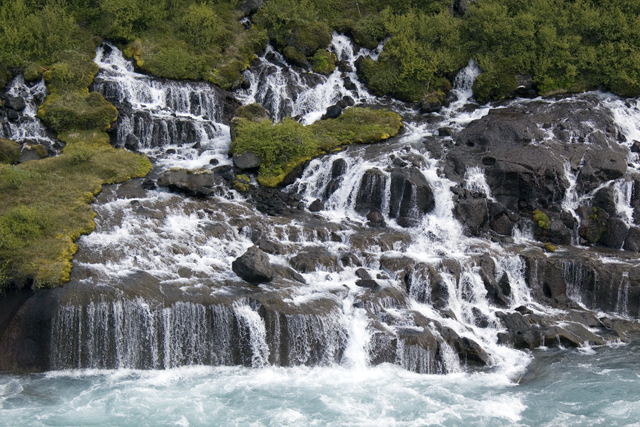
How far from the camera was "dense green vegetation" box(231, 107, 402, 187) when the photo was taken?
A: 28.6 meters

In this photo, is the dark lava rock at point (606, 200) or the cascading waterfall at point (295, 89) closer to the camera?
the dark lava rock at point (606, 200)

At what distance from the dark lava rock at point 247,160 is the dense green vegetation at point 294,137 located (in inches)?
8.1

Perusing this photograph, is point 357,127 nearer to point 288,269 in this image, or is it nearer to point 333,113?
point 333,113

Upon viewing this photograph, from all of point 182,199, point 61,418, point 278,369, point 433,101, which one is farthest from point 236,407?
point 433,101

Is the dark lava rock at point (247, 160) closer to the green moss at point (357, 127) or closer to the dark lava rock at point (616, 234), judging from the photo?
the green moss at point (357, 127)

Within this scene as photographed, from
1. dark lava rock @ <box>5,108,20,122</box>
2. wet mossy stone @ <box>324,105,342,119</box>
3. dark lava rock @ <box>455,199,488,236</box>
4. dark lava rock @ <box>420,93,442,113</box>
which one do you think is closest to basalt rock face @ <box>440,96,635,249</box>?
dark lava rock @ <box>455,199,488,236</box>

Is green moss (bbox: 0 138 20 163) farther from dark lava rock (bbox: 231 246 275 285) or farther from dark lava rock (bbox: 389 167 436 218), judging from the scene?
dark lava rock (bbox: 389 167 436 218)

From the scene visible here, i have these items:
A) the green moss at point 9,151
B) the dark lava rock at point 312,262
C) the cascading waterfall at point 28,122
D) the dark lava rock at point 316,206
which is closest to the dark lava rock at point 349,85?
the dark lava rock at point 316,206

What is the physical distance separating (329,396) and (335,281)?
537 centimetres

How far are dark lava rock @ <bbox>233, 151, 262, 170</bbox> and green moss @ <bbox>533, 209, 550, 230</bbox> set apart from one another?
12570 mm

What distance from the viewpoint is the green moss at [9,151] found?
26.7m

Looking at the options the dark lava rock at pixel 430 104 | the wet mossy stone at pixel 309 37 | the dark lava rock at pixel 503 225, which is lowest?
the dark lava rock at pixel 503 225

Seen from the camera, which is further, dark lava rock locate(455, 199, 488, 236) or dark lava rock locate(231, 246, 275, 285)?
dark lava rock locate(455, 199, 488, 236)

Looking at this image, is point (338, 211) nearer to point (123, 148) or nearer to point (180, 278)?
point (180, 278)
